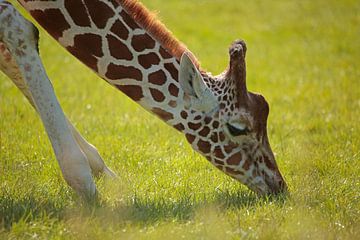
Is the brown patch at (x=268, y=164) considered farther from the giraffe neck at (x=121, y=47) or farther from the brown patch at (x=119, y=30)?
the brown patch at (x=119, y=30)

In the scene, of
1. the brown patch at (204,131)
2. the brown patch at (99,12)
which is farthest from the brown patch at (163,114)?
the brown patch at (99,12)

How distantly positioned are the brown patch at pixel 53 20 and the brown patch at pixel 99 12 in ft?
0.80

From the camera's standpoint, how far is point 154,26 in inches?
265

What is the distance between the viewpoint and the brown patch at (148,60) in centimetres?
667

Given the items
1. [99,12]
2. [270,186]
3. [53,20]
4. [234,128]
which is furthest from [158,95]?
[270,186]

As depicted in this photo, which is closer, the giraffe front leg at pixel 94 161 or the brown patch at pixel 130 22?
the brown patch at pixel 130 22

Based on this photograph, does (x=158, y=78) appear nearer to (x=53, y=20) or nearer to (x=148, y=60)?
(x=148, y=60)

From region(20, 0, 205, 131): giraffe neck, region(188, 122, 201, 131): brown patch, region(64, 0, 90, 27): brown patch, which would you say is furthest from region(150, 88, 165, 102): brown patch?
region(64, 0, 90, 27): brown patch

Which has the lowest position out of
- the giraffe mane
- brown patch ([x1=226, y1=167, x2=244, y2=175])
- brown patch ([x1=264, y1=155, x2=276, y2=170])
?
brown patch ([x1=226, y1=167, x2=244, y2=175])

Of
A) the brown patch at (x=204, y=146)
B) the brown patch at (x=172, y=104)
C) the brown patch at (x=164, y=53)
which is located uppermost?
the brown patch at (x=164, y=53)

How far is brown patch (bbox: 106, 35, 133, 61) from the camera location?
21.9 ft

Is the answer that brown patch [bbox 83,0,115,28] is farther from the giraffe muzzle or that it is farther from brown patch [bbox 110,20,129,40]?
the giraffe muzzle

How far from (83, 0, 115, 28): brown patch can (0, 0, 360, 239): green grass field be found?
60 centimetres

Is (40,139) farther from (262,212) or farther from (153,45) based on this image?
(262,212)
